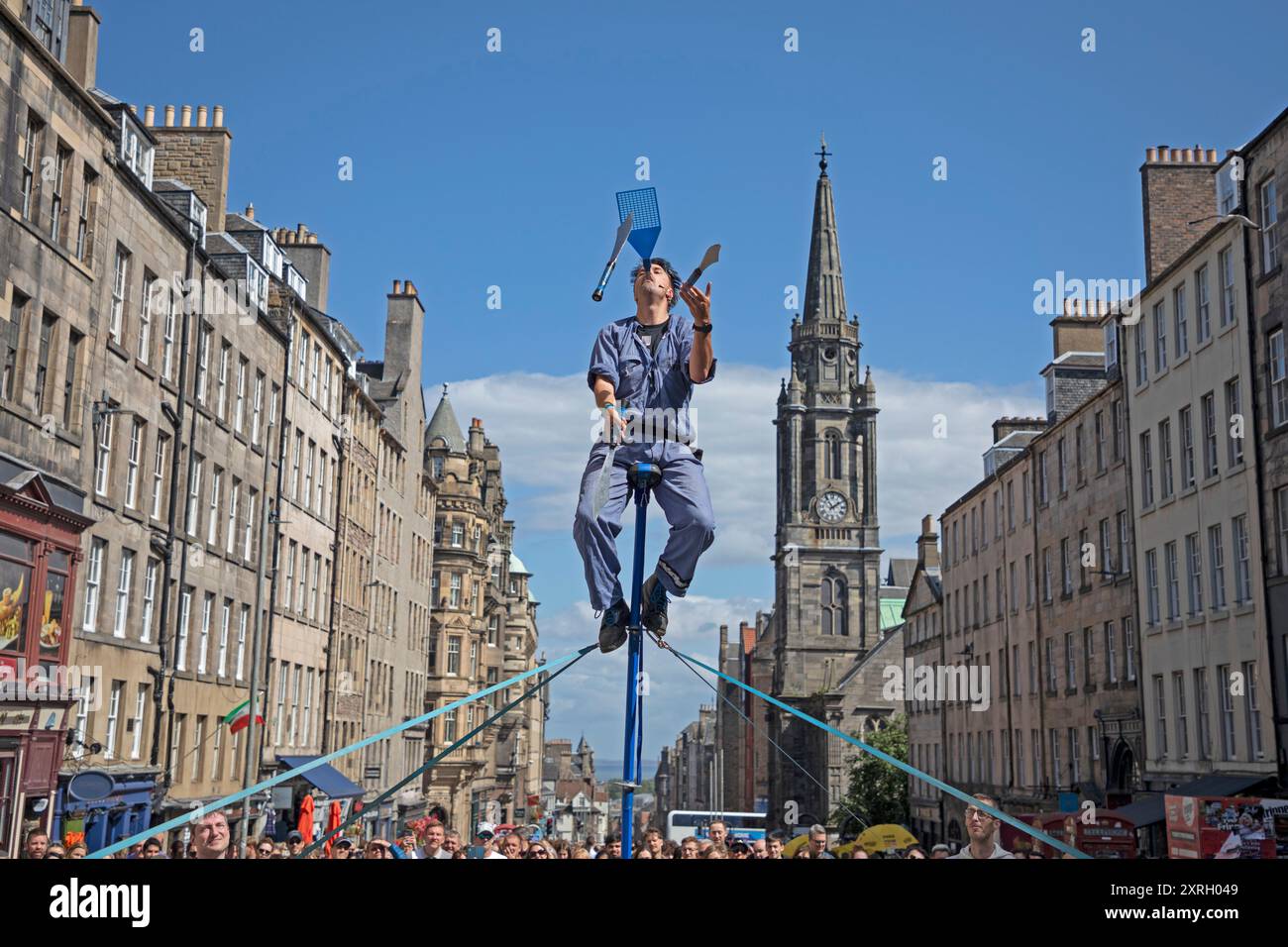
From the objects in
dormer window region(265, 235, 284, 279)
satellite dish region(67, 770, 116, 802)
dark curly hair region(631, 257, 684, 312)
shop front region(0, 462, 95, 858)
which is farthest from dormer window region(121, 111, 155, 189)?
dark curly hair region(631, 257, 684, 312)

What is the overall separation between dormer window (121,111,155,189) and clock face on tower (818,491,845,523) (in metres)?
89.7

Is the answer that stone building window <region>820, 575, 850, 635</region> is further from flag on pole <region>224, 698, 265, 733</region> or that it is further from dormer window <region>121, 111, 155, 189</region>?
dormer window <region>121, 111, 155, 189</region>

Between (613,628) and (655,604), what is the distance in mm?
291

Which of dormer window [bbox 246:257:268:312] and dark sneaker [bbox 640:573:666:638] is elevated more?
dormer window [bbox 246:257:268:312]

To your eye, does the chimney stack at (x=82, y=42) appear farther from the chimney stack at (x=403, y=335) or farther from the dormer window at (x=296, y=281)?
the chimney stack at (x=403, y=335)

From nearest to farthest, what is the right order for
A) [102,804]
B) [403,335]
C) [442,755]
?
[442,755] → [102,804] → [403,335]

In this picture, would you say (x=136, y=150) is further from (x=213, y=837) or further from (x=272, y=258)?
(x=213, y=837)

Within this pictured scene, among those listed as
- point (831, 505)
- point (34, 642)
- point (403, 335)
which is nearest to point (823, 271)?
point (831, 505)

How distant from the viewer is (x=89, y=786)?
26.2 metres

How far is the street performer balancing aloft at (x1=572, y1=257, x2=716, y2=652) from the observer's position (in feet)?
26.2

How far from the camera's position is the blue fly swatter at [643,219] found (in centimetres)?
841
